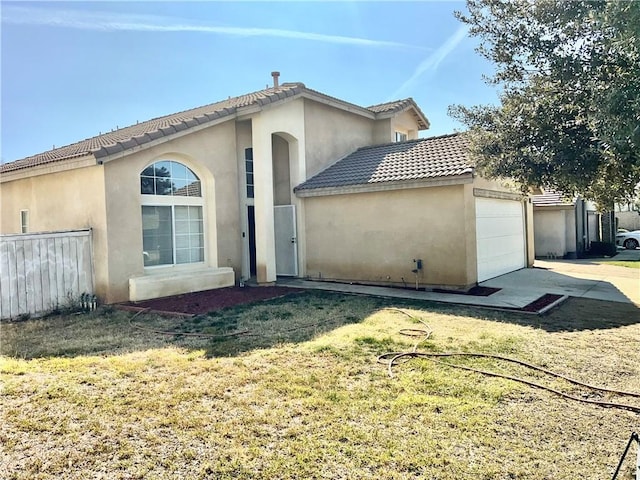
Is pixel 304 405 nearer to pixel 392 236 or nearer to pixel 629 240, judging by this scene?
pixel 392 236

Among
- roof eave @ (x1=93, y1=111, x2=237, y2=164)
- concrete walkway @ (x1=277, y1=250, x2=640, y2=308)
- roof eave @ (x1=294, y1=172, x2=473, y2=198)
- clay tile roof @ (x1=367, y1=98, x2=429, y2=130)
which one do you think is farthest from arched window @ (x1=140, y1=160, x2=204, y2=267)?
clay tile roof @ (x1=367, y1=98, x2=429, y2=130)

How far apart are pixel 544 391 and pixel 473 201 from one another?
837 cm

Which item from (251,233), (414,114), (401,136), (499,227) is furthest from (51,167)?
(414,114)

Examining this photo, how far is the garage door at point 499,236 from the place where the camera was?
13.9 metres

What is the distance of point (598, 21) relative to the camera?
5.61 m

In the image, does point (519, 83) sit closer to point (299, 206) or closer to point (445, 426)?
point (445, 426)

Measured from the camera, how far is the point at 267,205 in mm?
14781

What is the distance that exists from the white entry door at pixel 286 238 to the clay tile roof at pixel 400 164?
1.03 metres

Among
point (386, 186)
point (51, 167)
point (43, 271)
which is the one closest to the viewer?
point (43, 271)

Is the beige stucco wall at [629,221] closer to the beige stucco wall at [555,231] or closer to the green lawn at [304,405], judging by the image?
the beige stucco wall at [555,231]

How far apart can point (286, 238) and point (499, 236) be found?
7846mm

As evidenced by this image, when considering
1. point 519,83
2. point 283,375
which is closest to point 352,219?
point 519,83

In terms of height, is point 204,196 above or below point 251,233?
above

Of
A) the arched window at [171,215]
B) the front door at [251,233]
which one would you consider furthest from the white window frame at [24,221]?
the front door at [251,233]
